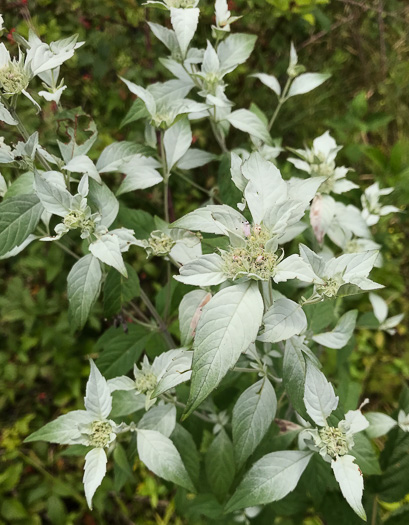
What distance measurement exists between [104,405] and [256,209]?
584 mm

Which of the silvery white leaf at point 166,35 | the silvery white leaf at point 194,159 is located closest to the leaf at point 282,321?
the silvery white leaf at point 194,159

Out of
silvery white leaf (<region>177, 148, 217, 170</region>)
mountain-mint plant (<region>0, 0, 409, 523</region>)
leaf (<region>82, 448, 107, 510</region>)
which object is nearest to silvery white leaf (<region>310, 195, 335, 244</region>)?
mountain-mint plant (<region>0, 0, 409, 523</region>)

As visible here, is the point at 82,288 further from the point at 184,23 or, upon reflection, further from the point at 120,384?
the point at 184,23

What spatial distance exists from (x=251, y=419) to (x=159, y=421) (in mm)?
279

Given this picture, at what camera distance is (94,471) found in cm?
90

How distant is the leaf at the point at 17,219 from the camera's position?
90 cm

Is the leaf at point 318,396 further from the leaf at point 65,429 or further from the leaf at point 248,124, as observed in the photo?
the leaf at point 248,124

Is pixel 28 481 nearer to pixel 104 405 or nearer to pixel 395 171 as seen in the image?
pixel 104 405

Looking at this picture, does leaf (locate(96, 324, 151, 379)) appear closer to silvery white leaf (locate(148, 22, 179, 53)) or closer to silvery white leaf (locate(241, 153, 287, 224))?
silvery white leaf (locate(241, 153, 287, 224))

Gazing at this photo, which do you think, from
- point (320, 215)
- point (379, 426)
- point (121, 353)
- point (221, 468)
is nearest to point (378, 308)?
point (379, 426)

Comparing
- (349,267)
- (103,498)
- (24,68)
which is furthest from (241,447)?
(103,498)

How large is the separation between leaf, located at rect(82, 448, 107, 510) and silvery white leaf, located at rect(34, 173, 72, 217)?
54 centimetres

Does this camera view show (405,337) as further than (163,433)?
Yes

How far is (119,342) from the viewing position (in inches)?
53.1
